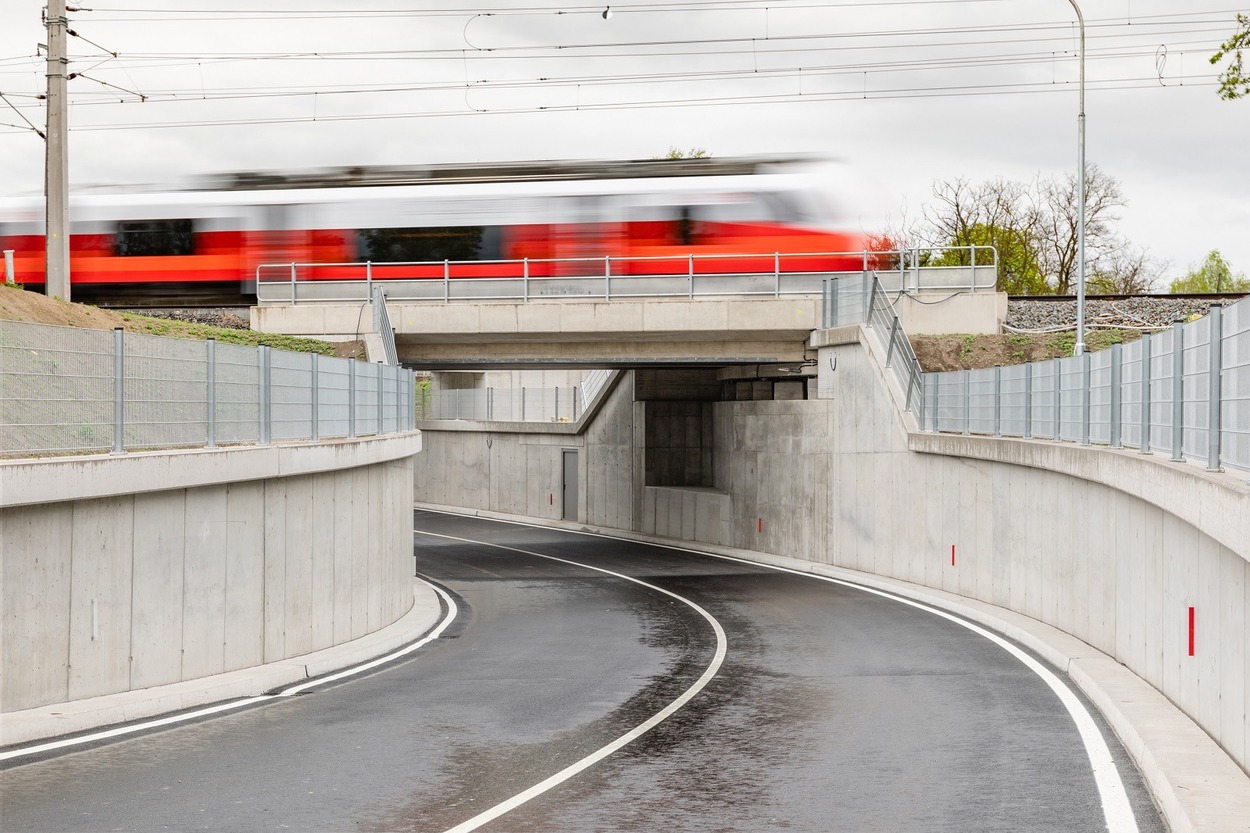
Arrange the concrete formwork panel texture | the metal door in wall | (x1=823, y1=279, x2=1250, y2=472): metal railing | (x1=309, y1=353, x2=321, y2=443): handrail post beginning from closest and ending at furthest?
(x1=823, y1=279, x2=1250, y2=472): metal railing
the concrete formwork panel texture
(x1=309, y1=353, x2=321, y2=443): handrail post
the metal door in wall

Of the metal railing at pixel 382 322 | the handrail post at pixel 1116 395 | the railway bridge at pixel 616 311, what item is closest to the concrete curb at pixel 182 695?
the handrail post at pixel 1116 395

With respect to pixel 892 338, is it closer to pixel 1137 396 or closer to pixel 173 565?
pixel 1137 396

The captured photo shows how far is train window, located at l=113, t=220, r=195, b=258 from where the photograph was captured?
35.2 meters

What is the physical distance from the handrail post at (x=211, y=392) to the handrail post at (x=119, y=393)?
151 centimetres

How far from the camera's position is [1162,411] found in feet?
45.0

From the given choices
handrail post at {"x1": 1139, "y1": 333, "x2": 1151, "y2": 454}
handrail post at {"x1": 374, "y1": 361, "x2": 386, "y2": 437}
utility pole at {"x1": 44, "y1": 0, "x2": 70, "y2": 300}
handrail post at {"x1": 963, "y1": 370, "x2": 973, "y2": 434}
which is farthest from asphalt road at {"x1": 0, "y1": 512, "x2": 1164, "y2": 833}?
utility pole at {"x1": 44, "y1": 0, "x2": 70, "y2": 300}

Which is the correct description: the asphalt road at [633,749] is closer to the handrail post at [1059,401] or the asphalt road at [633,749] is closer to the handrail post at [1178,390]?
the handrail post at [1178,390]

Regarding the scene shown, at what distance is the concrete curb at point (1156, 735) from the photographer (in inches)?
333

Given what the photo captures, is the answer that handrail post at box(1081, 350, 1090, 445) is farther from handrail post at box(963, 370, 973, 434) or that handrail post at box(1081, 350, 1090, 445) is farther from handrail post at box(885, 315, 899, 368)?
handrail post at box(885, 315, 899, 368)

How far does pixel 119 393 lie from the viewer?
1331 centimetres

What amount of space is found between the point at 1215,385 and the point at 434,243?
26.6 m

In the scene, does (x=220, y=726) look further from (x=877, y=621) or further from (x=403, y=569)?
(x=877, y=621)

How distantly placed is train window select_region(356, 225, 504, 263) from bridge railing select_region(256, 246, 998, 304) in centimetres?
32

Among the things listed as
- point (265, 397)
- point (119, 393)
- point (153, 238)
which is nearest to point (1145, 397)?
point (265, 397)
